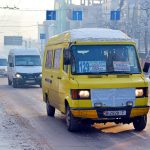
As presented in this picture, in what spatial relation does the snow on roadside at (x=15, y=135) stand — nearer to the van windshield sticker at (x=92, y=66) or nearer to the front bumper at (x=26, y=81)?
the van windshield sticker at (x=92, y=66)

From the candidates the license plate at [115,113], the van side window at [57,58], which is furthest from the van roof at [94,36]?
the license plate at [115,113]

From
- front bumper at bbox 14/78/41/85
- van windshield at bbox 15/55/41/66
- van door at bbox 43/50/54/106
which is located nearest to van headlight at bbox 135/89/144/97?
van door at bbox 43/50/54/106

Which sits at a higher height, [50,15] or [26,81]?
[50,15]

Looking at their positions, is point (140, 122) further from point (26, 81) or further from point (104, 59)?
point (26, 81)

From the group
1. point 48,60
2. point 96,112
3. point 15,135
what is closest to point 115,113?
point 96,112

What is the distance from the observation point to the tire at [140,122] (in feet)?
39.9

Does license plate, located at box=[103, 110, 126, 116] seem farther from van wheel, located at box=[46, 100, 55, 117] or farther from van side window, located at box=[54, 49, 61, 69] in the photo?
van wheel, located at box=[46, 100, 55, 117]

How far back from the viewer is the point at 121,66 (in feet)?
40.0

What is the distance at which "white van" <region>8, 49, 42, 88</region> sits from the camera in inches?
1204

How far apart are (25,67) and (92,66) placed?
63.3ft

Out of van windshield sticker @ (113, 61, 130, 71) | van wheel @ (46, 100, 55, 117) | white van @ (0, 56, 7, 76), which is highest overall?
van windshield sticker @ (113, 61, 130, 71)

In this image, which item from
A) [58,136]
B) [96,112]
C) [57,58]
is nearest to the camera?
[96,112]

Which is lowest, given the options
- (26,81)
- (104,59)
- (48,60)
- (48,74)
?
(26,81)

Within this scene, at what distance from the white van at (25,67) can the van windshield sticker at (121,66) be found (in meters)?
18.6
